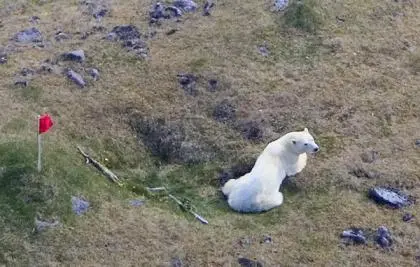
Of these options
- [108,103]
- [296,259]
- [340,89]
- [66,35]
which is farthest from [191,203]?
[66,35]

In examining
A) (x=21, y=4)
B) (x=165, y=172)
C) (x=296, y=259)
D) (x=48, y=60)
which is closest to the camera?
(x=296, y=259)

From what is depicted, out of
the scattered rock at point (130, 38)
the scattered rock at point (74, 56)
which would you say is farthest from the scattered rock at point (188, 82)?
the scattered rock at point (74, 56)

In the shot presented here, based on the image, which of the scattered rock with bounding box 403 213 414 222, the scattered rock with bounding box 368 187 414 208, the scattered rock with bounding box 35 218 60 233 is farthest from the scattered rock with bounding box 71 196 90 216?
the scattered rock with bounding box 403 213 414 222

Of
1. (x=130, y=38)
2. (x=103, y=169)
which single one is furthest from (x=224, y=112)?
(x=130, y=38)

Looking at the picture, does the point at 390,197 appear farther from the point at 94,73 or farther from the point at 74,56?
the point at 74,56

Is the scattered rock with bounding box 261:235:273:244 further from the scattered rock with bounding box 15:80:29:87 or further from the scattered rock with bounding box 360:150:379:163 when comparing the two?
the scattered rock with bounding box 15:80:29:87

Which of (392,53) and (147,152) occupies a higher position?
(392,53)

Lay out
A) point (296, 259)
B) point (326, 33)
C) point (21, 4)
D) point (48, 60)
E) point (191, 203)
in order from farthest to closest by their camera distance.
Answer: point (21, 4) → point (326, 33) → point (48, 60) → point (191, 203) → point (296, 259)

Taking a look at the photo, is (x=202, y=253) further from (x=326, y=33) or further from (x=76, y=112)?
(x=326, y=33)
